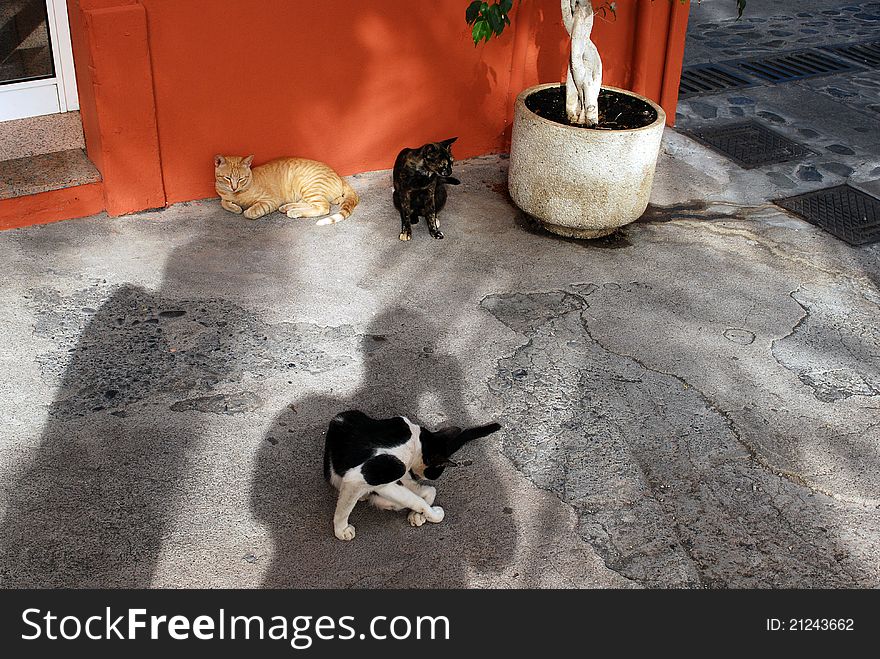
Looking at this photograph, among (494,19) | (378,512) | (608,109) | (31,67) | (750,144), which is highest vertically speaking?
(494,19)

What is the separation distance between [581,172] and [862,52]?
5.01m

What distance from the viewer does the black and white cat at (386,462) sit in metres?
3.25

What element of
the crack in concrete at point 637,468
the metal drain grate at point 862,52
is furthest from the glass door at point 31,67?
the metal drain grate at point 862,52

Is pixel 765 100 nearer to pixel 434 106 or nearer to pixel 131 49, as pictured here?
pixel 434 106

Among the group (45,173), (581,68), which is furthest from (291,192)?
(581,68)

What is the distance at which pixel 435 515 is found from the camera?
3438mm

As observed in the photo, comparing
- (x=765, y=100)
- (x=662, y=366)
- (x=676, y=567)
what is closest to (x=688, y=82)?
(x=765, y=100)

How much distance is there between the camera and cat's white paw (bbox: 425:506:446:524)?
3.43 meters

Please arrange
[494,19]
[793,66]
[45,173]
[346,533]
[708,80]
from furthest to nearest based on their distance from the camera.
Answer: [793,66], [708,80], [45,173], [494,19], [346,533]

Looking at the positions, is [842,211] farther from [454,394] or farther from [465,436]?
[465,436]

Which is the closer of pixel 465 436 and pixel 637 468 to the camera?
pixel 465 436

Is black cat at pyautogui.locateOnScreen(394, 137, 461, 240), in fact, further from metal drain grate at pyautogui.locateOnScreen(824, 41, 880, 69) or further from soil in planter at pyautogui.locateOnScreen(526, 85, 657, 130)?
metal drain grate at pyautogui.locateOnScreen(824, 41, 880, 69)

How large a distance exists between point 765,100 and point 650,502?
5.03 m

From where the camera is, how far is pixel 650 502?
3609mm
